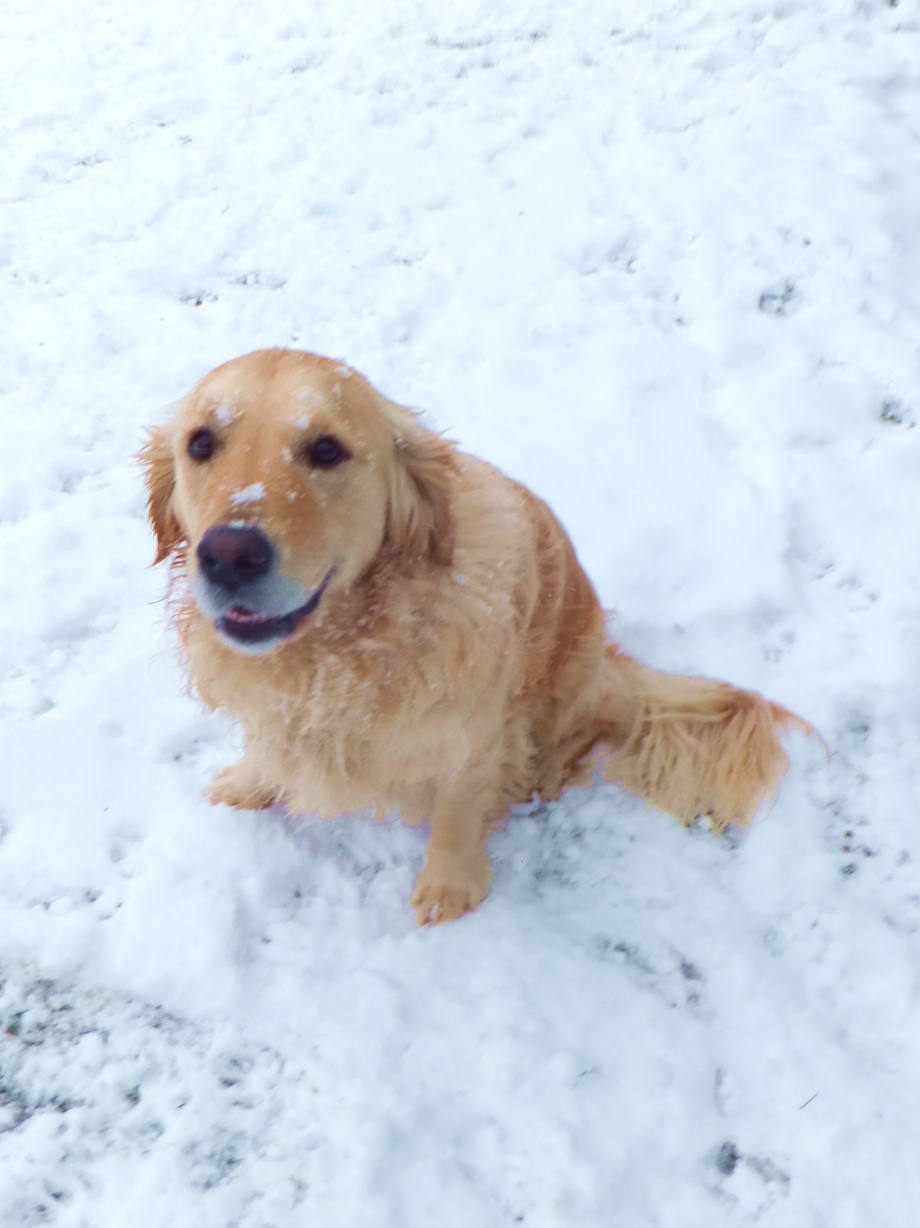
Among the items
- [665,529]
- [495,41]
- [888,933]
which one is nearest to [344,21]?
[495,41]

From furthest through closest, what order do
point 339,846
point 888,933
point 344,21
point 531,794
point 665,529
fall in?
point 344,21
point 665,529
point 531,794
point 339,846
point 888,933

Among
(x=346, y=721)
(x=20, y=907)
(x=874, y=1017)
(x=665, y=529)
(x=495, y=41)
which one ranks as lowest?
(x=874, y=1017)

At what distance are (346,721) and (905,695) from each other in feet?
6.02

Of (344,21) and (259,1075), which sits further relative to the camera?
(344,21)

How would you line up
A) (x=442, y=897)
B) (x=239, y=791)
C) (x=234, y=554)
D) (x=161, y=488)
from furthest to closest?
(x=239, y=791) < (x=442, y=897) < (x=161, y=488) < (x=234, y=554)

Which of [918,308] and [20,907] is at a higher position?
[918,308]

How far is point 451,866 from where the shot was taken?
7.70 ft

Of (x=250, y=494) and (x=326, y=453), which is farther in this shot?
(x=326, y=453)

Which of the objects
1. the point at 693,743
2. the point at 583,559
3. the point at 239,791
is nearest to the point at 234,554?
the point at 239,791

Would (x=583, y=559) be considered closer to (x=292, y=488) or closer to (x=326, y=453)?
(x=326, y=453)

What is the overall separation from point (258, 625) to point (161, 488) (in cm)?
60

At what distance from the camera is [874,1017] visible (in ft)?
7.02

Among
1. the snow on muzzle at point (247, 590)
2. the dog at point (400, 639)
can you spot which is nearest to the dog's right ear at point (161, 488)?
the dog at point (400, 639)

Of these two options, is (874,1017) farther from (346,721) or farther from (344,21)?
(344,21)
